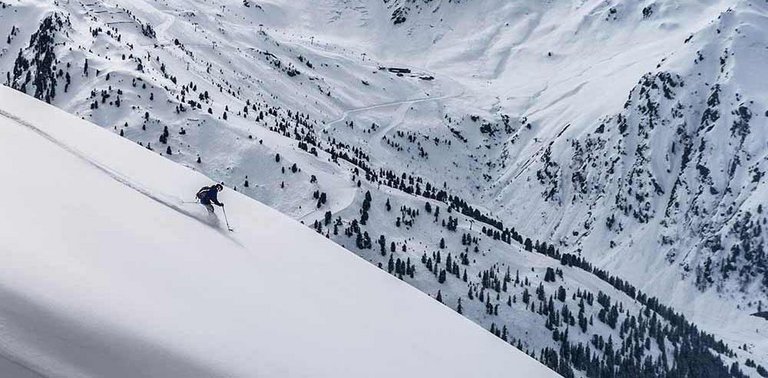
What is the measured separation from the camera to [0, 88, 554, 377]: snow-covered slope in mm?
7859

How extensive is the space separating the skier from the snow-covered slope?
0.26 meters

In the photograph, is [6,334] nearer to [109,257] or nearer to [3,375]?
[3,375]

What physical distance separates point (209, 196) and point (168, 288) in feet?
16.5

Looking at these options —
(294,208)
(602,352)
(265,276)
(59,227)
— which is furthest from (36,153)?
(602,352)

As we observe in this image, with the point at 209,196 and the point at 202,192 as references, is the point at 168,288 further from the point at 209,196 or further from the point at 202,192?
the point at 202,192

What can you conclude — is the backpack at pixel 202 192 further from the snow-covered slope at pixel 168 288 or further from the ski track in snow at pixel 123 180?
the ski track in snow at pixel 123 180

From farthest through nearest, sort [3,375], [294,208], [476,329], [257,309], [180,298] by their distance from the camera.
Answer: [294,208] → [476,329] → [257,309] → [180,298] → [3,375]

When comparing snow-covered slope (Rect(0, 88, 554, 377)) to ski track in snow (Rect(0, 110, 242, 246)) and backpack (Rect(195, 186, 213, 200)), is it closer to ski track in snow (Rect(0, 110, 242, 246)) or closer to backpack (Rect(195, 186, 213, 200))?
ski track in snow (Rect(0, 110, 242, 246))

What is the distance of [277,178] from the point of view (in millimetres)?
183250

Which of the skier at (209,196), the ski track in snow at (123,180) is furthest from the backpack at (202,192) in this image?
the ski track in snow at (123,180)

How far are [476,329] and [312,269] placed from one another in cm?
363

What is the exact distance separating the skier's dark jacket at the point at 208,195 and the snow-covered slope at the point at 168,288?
0.26m

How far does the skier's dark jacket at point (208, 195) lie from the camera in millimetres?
14135

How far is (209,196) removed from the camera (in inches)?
567
